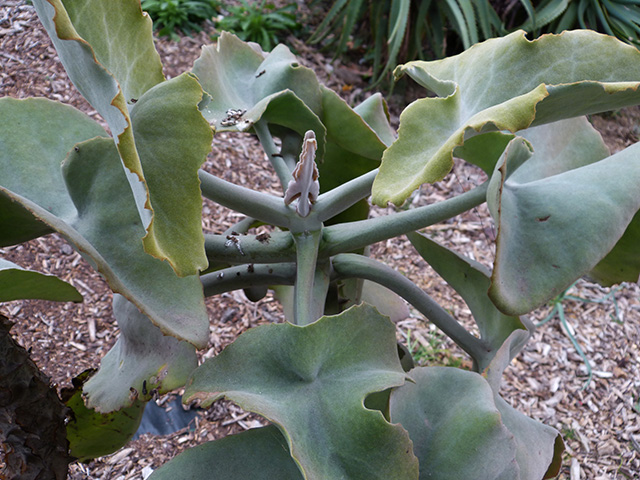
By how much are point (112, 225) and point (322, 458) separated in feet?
0.94

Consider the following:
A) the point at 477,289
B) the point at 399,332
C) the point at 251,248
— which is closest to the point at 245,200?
the point at 251,248

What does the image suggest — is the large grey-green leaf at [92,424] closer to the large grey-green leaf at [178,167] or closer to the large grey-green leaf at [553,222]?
the large grey-green leaf at [178,167]

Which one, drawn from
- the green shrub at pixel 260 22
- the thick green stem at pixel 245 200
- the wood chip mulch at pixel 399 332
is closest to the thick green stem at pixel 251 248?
the thick green stem at pixel 245 200

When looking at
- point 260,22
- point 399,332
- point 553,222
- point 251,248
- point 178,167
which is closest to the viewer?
point 178,167

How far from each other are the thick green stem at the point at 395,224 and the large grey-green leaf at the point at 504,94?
100mm

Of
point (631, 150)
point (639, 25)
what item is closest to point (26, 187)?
point (631, 150)

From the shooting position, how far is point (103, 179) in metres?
0.58

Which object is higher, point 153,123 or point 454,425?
point 153,123

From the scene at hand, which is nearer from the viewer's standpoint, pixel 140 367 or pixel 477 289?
pixel 140 367

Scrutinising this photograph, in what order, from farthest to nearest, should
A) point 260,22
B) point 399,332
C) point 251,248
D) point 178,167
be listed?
point 260,22, point 399,332, point 251,248, point 178,167

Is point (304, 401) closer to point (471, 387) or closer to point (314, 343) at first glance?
point (314, 343)

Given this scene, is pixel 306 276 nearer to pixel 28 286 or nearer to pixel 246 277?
pixel 246 277

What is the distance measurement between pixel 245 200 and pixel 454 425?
0.29 metres

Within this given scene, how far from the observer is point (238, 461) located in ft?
1.75
